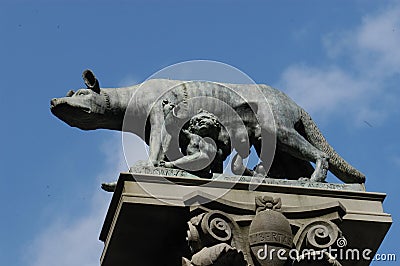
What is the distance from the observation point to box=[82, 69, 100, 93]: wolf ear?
18484mm

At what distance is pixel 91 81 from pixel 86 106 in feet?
1.48

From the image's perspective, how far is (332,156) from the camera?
1828cm

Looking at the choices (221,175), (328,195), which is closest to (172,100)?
(221,175)

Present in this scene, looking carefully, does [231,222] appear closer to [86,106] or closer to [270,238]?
[270,238]

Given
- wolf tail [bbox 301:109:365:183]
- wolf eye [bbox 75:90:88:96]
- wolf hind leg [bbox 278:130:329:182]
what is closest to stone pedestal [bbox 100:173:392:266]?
wolf hind leg [bbox 278:130:329:182]

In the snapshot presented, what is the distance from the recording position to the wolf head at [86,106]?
18359 mm

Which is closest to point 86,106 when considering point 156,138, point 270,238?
point 156,138

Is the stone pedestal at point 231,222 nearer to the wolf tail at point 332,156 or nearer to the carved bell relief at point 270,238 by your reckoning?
the carved bell relief at point 270,238

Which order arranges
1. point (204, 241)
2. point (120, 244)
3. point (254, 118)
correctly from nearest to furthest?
point (204, 241)
point (120, 244)
point (254, 118)

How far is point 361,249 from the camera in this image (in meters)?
16.7

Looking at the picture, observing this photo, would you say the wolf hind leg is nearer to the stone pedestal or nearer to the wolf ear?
the stone pedestal

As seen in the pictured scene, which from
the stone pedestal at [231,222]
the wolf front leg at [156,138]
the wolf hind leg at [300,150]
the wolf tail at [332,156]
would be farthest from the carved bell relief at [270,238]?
the wolf tail at [332,156]

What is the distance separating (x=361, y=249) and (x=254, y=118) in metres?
2.81

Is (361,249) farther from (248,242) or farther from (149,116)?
(149,116)
